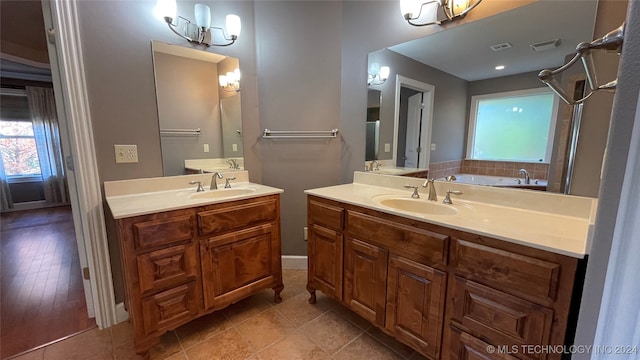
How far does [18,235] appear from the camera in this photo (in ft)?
10.5

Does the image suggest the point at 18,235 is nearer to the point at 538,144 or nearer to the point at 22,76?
the point at 22,76

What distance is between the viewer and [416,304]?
50.1 inches

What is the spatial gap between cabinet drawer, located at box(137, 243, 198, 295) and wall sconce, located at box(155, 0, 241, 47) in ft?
4.65

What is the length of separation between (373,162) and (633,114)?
171 centimetres

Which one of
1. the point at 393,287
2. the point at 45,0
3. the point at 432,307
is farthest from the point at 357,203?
the point at 45,0

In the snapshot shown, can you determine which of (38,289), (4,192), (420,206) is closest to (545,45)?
(420,206)

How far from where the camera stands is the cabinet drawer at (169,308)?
4.48 ft

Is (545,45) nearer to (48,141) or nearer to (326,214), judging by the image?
(326,214)

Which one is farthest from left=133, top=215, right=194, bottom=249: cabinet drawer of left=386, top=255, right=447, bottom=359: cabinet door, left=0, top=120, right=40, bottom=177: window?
left=0, top=120, right=40, bottom=177: window

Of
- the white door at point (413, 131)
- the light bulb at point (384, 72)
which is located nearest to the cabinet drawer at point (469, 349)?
the white door at point (413, 131)

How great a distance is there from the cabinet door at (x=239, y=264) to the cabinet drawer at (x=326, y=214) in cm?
29

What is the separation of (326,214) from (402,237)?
1.81 ft

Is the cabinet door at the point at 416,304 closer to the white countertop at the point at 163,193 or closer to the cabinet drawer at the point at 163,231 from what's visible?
the white countertop at the point at 163,193

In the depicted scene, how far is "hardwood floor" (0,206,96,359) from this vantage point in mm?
1601
